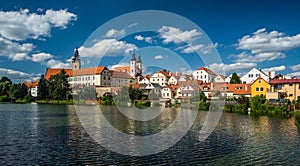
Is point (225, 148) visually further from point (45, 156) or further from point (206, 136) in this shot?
point (45, 156)

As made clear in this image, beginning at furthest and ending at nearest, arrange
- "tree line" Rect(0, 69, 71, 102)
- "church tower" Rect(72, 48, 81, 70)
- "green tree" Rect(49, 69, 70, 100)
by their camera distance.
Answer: "church tower" Rect(72, 48, 81, 70) → "tree line" Rect(0, 69, 71, 102) → "green tree" Rect(49, 69, 70, 100)

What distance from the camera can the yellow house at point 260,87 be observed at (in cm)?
5700

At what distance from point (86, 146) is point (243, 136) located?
12178 millimetres

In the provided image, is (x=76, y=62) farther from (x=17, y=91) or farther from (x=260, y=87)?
(x=260, y=87)

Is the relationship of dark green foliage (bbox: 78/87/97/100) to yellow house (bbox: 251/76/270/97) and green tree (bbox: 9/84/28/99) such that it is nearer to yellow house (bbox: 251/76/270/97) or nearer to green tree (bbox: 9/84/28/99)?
green tree (bbox: 9/84/28/99)

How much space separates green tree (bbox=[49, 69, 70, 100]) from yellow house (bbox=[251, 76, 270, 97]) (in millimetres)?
54534

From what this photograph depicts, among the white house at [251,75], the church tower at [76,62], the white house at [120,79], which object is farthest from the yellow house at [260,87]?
the church tower at [76,62]

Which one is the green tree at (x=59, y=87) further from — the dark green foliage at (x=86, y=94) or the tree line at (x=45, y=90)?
the dark green foliage at (x=86, y=94)

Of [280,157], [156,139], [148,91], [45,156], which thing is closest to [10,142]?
[45,156]

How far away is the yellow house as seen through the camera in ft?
187

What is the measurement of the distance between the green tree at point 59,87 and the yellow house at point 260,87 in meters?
54.5

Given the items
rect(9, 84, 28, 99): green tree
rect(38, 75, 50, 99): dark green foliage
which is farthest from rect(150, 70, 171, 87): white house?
rect(9, 84, 28, 99): green tree

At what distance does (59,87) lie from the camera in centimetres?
8581

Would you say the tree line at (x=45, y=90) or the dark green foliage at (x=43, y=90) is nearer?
the tree line at (x=45, y=90)
